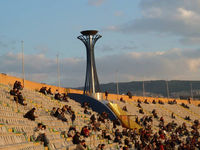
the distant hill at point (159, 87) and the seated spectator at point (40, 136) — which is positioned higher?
the distant hill at point (159, 87)

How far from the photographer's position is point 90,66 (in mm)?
40969

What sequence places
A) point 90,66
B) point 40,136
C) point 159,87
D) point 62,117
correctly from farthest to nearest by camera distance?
1. point 159,87
2. point 90,66
3. point 62,117
4. point 40,136

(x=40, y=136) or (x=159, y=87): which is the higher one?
(x=159, y=87)

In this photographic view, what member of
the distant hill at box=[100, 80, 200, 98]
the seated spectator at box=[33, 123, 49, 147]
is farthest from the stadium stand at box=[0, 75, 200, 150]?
the distant hill at box=[100, 80, 200, 98]

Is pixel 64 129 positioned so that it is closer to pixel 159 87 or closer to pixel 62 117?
pixel 62 117

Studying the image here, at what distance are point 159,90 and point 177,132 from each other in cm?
8192

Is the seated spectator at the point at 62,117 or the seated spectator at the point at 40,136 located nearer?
the seated spectator at the point at 40,136

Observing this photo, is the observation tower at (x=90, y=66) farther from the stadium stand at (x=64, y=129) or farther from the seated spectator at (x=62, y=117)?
the seated spectator at (x=62, y=117)

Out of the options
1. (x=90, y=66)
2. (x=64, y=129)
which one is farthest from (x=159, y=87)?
(x=64, y=129)

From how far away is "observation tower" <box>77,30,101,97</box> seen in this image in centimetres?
4041

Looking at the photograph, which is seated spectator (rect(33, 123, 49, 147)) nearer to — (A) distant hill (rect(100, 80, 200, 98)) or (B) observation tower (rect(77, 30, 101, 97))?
(B) observation tower (rect(77, 30, 101, 97))

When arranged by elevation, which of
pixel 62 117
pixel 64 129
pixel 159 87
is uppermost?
pixel 159 87

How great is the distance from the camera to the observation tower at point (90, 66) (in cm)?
4041

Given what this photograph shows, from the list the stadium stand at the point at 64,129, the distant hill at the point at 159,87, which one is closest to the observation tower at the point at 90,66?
the stadium stand at the point at 64,129
